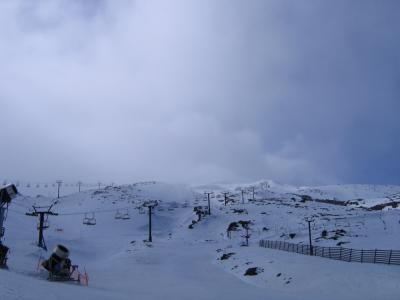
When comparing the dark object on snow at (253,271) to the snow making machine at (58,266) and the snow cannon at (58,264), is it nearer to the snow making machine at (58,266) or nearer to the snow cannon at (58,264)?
the snow making machine at (58,266)

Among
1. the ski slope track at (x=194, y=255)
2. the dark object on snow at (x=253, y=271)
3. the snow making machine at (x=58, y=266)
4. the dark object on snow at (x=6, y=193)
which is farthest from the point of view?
the dark object on snow at (x=253, y=271)

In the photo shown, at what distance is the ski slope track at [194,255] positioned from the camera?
27005 mm

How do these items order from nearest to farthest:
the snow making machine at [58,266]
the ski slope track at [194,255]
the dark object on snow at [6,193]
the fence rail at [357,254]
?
the ski slope track at [194,255] → the snow making machine at [58,266] → the dark object on snow at [6,193] → the fence rail at [357,254]

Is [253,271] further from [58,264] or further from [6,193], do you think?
[6,193]

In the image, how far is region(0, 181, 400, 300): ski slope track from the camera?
1063 inches

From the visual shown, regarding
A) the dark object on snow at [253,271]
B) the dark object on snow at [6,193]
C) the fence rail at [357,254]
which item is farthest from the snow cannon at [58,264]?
the fence rail at [357,254]

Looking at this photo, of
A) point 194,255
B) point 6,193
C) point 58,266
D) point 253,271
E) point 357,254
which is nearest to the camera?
point 58,266

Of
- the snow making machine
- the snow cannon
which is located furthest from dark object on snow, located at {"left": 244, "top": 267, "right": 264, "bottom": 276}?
the snow cannon

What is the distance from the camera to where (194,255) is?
65.1m

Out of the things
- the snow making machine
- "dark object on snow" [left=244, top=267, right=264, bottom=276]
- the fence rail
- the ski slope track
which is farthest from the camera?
"dark object on snow" [left=244, top=267, right=264, bottom=276]

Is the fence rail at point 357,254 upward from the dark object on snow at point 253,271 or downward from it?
upward

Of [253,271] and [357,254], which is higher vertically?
[357,254]

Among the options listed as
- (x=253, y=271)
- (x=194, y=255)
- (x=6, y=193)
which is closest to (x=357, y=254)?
(x=253, y=271)

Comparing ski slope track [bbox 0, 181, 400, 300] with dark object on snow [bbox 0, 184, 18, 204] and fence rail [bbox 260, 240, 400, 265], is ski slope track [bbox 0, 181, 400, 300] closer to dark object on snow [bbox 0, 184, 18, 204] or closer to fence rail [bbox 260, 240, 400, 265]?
fence rail [bbox 260, 240, 400, 265]
